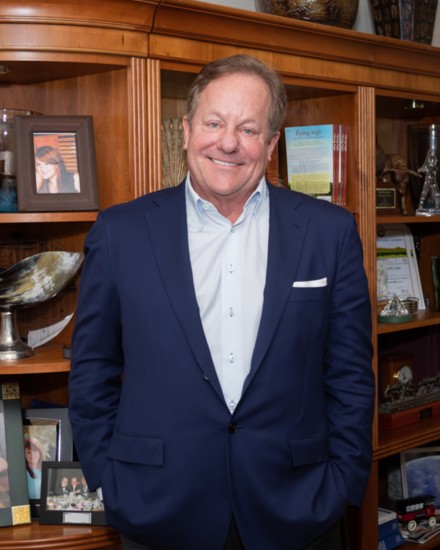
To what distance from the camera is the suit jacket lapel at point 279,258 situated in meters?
1.86

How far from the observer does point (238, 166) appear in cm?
189

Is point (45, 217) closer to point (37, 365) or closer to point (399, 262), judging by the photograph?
point (37, 365)

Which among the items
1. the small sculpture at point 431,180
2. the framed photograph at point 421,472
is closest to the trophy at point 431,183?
the small sculpture at point 431,180

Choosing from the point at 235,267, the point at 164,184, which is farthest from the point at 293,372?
the point at 164,184

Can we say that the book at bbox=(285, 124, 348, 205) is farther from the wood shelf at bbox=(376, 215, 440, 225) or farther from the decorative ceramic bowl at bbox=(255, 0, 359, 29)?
the decorative ceramic bowl at bbox=(255, 0, 359, 29)

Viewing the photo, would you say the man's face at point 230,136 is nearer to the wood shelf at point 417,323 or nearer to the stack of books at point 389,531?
the wood shelf at point 417,323

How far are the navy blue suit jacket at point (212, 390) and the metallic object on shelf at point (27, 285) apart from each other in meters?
0.31

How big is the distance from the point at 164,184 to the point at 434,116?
1.37 m

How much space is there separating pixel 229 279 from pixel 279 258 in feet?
0.40

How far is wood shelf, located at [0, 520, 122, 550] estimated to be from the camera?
217 cm

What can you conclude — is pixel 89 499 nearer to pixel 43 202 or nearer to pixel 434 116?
pixel 43 202

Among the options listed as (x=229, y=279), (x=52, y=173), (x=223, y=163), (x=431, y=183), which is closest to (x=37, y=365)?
(x=52, y=173)

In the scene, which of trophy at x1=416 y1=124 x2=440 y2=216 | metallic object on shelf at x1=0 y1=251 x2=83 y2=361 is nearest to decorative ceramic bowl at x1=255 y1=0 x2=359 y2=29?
trophy at x1=416 y1=124 x2=440 y2=216

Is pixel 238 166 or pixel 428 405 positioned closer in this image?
pixel 238 166
